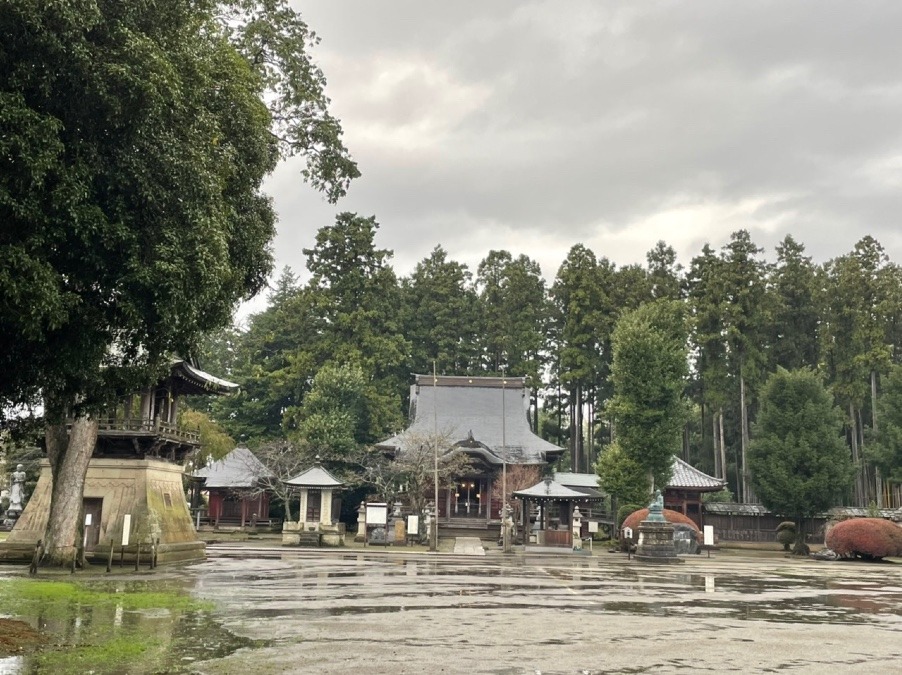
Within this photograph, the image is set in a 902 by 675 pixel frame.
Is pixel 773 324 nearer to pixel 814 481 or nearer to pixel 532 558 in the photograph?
pixel 814 481

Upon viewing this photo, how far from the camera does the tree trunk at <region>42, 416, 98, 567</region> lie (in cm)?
2009

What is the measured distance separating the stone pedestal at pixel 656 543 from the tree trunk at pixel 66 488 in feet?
67.2

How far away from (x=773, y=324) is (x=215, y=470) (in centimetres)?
4105

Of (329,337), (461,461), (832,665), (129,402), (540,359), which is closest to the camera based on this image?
(832,665)

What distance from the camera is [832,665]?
356 inches

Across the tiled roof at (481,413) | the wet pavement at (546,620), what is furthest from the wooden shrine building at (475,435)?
the wet pavement at (546,620)

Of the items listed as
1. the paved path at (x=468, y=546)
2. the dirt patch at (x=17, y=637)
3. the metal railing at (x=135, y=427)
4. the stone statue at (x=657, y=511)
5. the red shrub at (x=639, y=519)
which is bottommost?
the paved path at (x=468, y=546)

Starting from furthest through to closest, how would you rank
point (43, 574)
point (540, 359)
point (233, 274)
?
point (540, 359) < point (43, 574) < point (233, 274)

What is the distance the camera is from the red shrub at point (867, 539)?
33.5 m

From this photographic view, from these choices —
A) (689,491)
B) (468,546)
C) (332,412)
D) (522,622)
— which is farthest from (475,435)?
(522,622)

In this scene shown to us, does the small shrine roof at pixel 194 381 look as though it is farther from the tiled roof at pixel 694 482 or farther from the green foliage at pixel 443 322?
the green foliage at pixel 443 322

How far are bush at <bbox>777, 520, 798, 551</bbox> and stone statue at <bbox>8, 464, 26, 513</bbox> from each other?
3888 cm

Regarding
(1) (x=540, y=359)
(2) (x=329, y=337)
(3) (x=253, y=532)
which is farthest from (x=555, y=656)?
(1) (x=540, y=359)

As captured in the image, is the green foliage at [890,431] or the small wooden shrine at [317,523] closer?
the small wooden shrine at [317,523]
